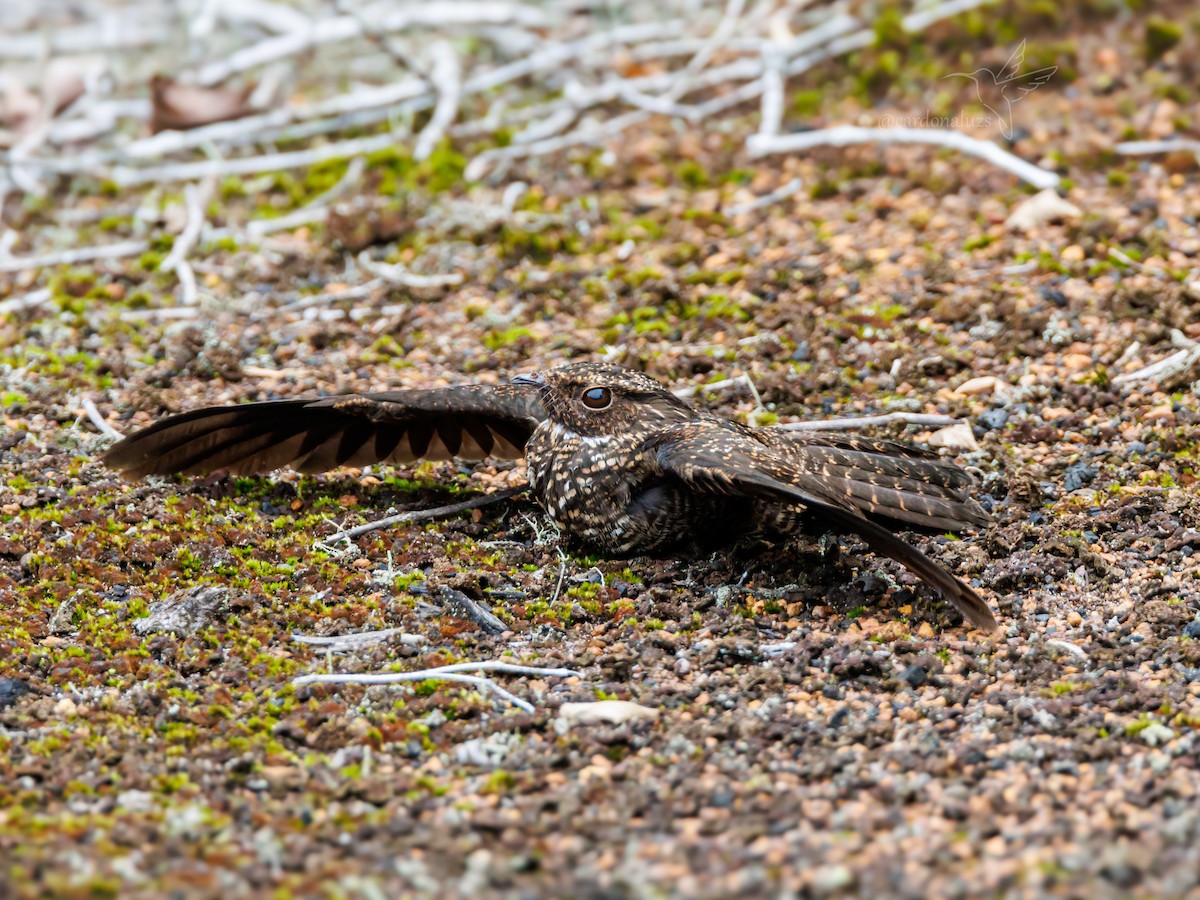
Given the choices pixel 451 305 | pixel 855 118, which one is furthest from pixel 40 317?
pixel 855 118

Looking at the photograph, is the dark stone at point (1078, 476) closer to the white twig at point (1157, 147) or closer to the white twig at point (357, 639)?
the white twig at point (357, 639)

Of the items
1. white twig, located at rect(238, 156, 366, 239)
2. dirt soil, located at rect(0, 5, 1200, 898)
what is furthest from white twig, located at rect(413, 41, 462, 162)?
white twig, located at rect(238, 156, 366, 239)

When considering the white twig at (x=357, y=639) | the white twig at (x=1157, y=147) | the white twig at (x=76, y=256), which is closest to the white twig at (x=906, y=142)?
the white twig at (x=1157, y=147)

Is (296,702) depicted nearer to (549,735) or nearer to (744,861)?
(549,735)

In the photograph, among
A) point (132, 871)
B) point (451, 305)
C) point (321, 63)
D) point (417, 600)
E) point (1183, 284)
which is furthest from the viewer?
point (321, 63)

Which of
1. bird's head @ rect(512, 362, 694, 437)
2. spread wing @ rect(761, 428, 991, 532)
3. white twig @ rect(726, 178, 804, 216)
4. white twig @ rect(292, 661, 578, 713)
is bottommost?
white twig @ rect(292, 661, 578, 713)

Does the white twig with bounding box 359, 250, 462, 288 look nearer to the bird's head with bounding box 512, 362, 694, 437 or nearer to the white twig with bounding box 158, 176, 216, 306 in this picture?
the white twig with bounding box 158, 176, 216, 306

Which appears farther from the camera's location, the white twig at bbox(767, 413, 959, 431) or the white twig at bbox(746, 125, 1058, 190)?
the white twig at bbox(746, 125, 1058, 190)

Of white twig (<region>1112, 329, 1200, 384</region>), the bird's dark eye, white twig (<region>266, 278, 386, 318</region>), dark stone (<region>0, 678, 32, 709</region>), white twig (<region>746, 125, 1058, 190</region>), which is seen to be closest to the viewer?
dark stone (<region>0, 678, 32, 709</region>)
